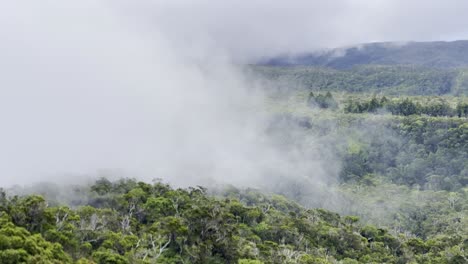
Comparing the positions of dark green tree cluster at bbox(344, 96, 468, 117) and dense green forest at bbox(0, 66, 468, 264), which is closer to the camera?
dense green forest at bbox(0, 66, 468, 264)

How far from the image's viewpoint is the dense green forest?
139ft

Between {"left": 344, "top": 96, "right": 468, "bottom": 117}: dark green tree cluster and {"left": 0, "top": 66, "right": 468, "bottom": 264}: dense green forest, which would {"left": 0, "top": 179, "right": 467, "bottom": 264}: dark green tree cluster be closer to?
{"left": 0, "top": 66, "right": 468, "bottom": 264}: dense green forest

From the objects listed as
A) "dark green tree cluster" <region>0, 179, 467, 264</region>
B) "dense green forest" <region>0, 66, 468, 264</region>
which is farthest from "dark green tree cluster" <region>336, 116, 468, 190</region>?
"dark green tree cluster" <region>0, 179, 467, 264</region>

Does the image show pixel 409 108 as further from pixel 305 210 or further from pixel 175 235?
pixel 175 235

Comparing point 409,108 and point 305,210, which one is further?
point 409,108

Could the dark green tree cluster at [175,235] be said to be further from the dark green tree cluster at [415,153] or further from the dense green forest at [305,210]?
the dark green tree cluster at [415,153]

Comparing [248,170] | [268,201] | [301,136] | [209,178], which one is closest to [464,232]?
[268,201]

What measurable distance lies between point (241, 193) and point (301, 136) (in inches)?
2790

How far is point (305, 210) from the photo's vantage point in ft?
A: 288

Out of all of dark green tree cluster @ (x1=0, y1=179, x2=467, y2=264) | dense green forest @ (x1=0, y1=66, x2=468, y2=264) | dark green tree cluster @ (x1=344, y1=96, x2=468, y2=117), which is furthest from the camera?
dark green tree cluster @ (x1=344, y1=96, x2=468, y2=117)

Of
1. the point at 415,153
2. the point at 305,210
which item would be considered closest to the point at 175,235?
the point at 305,210

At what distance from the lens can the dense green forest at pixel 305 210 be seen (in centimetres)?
4244

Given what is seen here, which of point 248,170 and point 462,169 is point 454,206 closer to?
point 462,169

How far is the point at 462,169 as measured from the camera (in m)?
132
